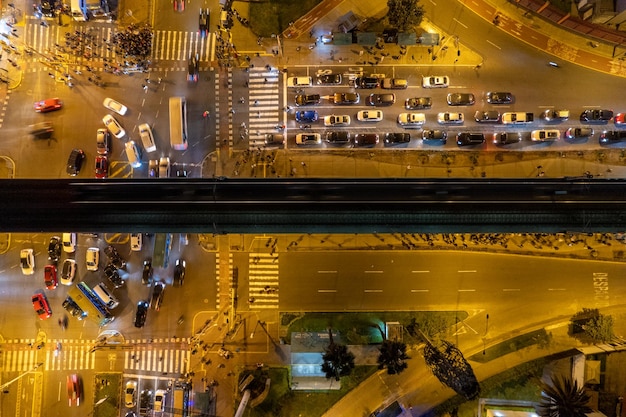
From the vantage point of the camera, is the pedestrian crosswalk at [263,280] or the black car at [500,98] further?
the pedestrian crosswalk at [263,280]

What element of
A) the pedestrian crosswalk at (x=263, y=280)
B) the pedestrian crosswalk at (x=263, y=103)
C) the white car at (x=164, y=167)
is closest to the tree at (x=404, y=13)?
the pedestrian crosswalk at (x=263, y=103)

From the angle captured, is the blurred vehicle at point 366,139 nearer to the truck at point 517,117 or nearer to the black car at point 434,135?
the black car at point 434,135

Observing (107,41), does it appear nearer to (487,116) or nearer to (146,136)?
(146,136)

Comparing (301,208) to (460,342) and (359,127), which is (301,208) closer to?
(359,127)

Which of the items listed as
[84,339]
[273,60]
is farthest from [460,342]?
[84,339]

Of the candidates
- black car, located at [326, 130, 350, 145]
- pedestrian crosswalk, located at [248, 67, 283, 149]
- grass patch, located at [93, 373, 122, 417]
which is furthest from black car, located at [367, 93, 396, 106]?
grass patch, located at [93, 373, 122, 417]

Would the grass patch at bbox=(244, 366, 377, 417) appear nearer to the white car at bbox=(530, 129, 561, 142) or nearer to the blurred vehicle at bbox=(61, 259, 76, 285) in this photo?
the blurred vehicle at bbox=(61, 259, 76, 285)

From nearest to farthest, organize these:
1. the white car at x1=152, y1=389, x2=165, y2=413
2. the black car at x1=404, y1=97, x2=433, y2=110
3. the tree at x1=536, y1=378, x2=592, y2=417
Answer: the tree at x1=536, y1=378, x2=592, y2=417 < the white car at x1=152, y1=389, x2=165, y2=413 < the black car at x1=404, y1=97, x2=433, y2=110
